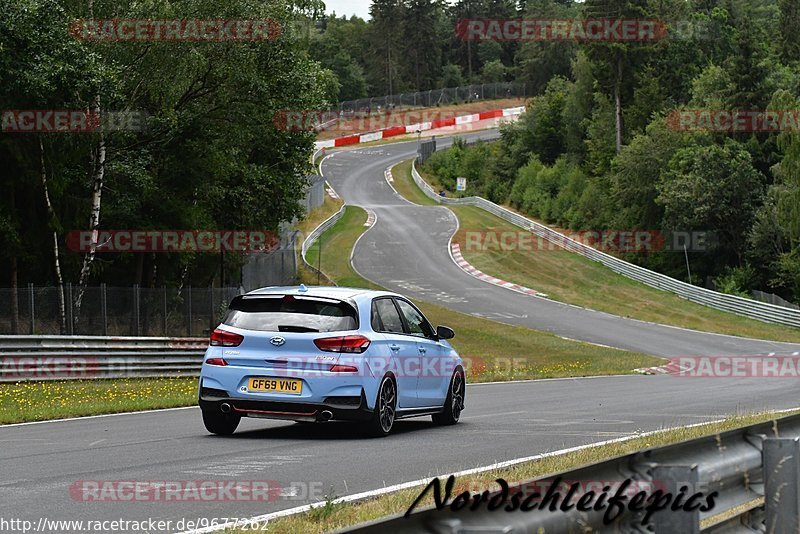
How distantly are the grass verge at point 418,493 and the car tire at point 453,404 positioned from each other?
3338mm

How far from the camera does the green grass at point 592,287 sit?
177ft

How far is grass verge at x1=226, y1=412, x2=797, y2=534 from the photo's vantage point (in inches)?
279

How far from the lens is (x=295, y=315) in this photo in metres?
13.0

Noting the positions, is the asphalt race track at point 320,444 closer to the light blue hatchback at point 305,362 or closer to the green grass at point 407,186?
the light blue hatchback at point 305,362

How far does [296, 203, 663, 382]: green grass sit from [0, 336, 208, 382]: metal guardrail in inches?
287

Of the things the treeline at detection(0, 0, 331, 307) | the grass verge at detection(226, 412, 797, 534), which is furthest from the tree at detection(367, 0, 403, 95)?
the grass verge at detection(226, 412, 797, 534)

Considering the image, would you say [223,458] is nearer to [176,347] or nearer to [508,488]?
[508,488]

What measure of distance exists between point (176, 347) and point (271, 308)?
17.3 metres

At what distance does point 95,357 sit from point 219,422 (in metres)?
15.5

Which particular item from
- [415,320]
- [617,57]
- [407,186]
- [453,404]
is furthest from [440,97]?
[415,320]

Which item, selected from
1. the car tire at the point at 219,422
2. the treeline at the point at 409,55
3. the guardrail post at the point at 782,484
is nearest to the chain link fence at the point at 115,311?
the car tire at the point at 219,422

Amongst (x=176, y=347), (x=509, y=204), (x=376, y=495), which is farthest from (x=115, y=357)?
(x=509, y=204)

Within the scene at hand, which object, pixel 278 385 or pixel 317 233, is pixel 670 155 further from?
pixel 278 385

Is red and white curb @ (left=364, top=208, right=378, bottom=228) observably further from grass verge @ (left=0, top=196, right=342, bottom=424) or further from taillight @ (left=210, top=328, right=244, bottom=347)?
taillight @ (left=210, top=328, right=244, bottom=347)
